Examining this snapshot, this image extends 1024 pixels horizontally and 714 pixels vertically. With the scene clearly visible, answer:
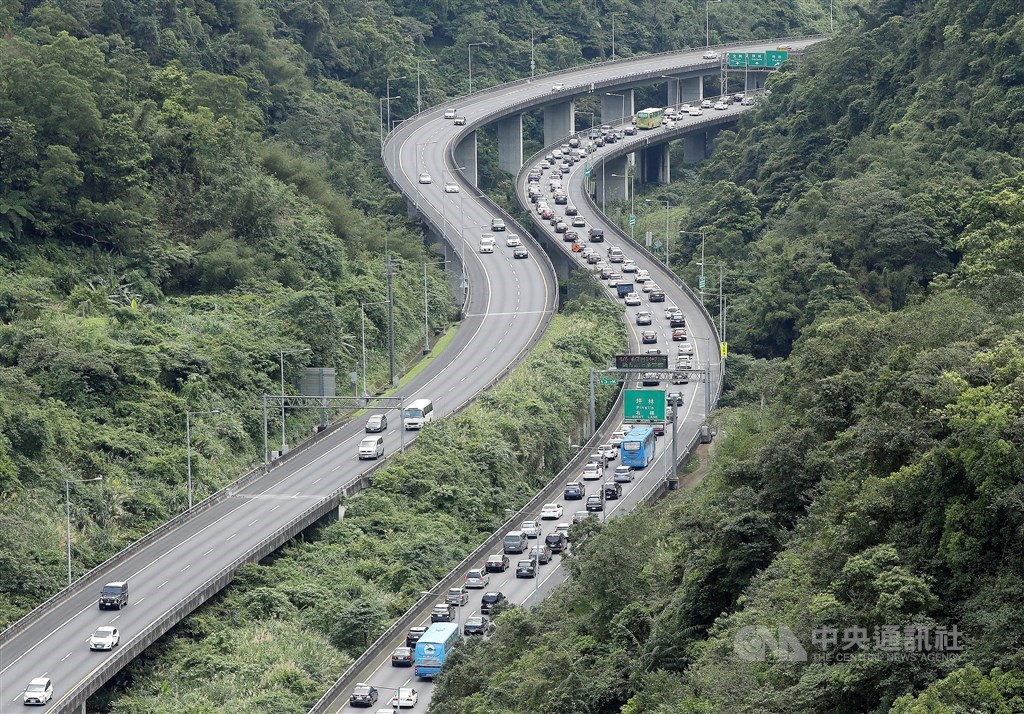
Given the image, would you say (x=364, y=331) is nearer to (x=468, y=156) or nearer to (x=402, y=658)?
(x=402, y=658)

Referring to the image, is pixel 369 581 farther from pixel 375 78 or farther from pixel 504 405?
pixel 375 78

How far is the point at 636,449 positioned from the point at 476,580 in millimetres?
21374

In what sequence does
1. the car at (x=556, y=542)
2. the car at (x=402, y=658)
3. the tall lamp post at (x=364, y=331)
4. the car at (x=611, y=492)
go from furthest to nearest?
the tall lamp post at (x=364, y=331) < the car at (x=611, y=492) < the car at (x=556, y=542) < the car at (x=402, y=658)

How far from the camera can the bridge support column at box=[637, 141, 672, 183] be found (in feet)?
619

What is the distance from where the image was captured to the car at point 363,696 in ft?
234

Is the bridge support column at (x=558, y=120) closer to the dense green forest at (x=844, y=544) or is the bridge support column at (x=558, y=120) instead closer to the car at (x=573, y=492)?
the dense green forest at (x=844, y=544)

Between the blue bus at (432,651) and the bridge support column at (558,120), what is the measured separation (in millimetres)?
119609

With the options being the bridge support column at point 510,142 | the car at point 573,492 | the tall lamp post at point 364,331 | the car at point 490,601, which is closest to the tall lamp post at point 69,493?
the car at point 490,601

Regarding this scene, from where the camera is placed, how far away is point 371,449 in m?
103

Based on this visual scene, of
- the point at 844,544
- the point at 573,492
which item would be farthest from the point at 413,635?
the point at 844,544

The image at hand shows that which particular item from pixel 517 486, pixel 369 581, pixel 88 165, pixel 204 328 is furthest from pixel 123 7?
pixel 369 581

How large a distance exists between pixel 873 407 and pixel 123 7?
99148 millimetres

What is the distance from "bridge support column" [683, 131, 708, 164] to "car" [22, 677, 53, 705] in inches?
5210
